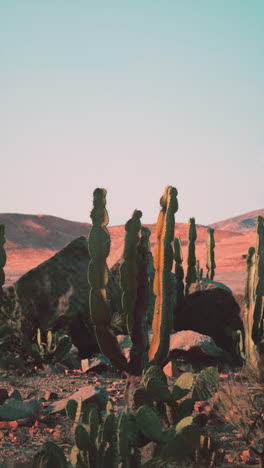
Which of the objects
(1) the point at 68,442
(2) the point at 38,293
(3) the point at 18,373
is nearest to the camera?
(1) the point at 68,442

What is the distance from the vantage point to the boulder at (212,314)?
10.8 meters

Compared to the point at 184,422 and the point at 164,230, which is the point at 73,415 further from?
the point at 164,230

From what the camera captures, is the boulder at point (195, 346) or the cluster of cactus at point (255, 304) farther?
the boulder at point (195, 346)

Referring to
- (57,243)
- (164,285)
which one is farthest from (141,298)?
(57,243)

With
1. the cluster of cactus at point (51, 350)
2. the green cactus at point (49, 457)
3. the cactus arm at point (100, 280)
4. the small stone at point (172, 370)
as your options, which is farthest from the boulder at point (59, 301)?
the green cactus at point (49, 457)

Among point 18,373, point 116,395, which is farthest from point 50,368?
point 116,395

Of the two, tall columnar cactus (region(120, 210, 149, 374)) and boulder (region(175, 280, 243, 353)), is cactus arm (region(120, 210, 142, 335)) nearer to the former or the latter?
tall columnar cactus (region(120, 210, 149, 374))

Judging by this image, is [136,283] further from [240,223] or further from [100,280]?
[240,223]

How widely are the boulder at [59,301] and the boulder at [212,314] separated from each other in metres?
1.48

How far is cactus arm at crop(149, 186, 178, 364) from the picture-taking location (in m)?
6.39

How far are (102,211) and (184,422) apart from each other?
2906 mm

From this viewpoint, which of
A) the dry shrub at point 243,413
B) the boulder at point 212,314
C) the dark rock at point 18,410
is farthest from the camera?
the boulder at point 212,314

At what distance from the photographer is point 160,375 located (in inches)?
220

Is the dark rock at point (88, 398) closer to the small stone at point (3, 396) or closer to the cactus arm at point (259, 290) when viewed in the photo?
the small stone at point (3, 396)
